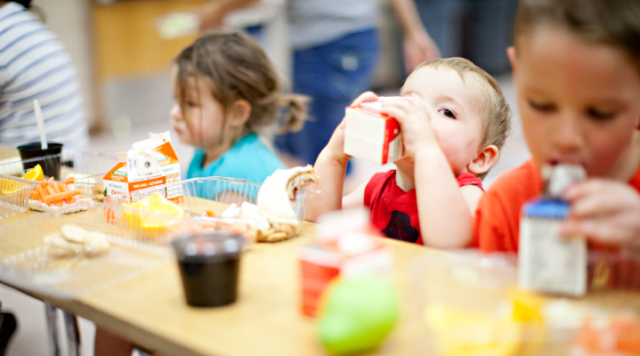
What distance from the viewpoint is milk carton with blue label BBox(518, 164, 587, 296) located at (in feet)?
2.50

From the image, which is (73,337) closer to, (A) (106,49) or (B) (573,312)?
(B) (573,312)

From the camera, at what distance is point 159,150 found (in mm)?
1315

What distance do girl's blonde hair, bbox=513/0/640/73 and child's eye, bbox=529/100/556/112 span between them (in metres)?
0.10

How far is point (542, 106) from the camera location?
84cm

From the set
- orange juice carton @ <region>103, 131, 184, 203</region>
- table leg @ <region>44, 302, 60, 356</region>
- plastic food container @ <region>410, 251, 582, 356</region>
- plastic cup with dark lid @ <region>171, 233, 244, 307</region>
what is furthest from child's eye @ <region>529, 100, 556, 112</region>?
table leg @ <region>44, 302, 60, 356</region>

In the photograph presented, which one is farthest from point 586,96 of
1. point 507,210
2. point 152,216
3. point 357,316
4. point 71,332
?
point 71,332

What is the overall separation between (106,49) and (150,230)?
4.53m

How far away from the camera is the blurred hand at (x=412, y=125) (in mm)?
1113

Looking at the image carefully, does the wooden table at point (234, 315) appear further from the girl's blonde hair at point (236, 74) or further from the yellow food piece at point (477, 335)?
the girl's blonde hair at point (236, 74)

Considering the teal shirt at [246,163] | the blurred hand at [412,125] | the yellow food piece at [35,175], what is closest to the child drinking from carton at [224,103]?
the teal shirt at [246,163]

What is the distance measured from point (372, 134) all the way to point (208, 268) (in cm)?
43

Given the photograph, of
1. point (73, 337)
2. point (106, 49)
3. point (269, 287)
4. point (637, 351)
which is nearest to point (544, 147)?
point (637, 351)

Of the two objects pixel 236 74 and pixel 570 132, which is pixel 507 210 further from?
pixel 236 74

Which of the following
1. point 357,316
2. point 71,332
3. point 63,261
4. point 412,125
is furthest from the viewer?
point 71,332
